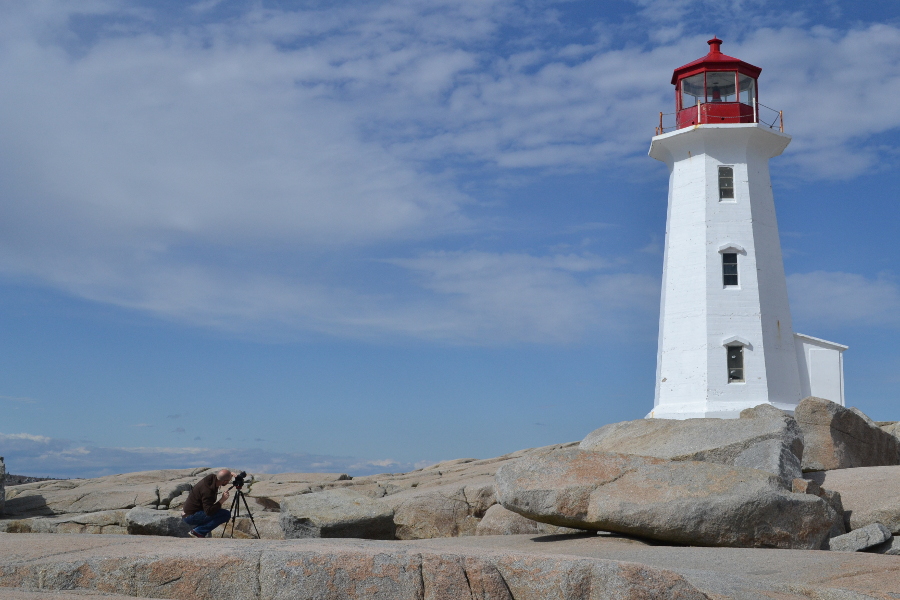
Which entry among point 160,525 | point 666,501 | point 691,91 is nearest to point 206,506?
point 160,525

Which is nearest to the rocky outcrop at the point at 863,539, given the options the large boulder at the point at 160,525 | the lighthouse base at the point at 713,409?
the large boulder at the point at 160,525

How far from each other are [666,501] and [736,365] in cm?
1263

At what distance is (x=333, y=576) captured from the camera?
7.48 meters

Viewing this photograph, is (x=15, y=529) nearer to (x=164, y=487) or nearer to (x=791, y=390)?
(x=164, y=487)

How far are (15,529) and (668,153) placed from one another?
779 inches

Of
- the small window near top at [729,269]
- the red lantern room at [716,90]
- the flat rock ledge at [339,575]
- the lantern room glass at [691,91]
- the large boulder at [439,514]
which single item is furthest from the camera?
the lantern room glass at [691,91]

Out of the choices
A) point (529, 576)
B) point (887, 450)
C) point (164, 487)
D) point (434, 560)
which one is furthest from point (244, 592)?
point (164, 487)

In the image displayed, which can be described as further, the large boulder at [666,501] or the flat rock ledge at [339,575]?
the large boulder at [666,501]

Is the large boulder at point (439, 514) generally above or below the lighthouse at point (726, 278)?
below

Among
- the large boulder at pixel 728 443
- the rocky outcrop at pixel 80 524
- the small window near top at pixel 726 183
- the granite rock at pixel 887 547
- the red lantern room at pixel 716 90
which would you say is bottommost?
the rocky outcrop at pixel 80 524

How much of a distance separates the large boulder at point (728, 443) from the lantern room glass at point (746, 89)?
13.2 m

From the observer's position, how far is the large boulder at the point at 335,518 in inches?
556

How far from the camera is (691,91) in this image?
2619cm

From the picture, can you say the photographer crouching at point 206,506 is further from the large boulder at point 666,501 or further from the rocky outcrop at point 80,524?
the large boulder at point 666,501
